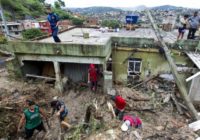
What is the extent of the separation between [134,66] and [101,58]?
3.67 metres

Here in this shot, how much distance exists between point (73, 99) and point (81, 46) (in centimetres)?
353

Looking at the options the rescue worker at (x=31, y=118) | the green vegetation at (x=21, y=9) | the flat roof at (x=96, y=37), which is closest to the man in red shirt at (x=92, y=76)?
the flat roof at (x=96, y=37)

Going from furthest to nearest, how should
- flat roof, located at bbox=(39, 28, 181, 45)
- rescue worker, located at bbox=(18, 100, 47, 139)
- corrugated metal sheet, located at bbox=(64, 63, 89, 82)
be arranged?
1. corrugated metal sheet, located at bbox=(64, 63, 89, 82)
2. flat roof, located at bbox=(39, 28, 181, 45)
3. rescue worker, located at bbox=(18, 100, 47, 139)

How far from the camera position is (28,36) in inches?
938

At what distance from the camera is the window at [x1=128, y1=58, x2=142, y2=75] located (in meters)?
11.7

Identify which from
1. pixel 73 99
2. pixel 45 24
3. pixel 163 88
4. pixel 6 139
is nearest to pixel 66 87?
pixel 73 99

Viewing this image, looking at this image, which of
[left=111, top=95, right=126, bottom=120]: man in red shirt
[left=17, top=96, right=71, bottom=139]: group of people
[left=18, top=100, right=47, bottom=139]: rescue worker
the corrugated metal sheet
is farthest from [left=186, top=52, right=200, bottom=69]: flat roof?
[left=18, top=100, right=47, bottom=139]: rescue worker

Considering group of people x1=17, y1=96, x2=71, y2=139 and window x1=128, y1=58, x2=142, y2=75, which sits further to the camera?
window x1=128, y1=58, x2=142, y2=75

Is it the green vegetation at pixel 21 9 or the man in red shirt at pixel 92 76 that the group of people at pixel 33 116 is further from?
the green vegetation at pixel 21 9

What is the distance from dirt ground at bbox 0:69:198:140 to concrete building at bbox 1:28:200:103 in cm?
98

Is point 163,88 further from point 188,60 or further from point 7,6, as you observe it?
point 7,6

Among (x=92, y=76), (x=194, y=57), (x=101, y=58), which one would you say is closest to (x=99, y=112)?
(x=92, y=76)

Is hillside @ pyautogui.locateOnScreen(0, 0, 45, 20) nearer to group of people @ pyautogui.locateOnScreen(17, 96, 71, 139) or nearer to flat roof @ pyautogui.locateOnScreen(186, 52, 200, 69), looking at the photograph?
group of people @ pyautogui.locateOnScreen(17, 96, 71, 139)

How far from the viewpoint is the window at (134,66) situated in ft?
38.3
